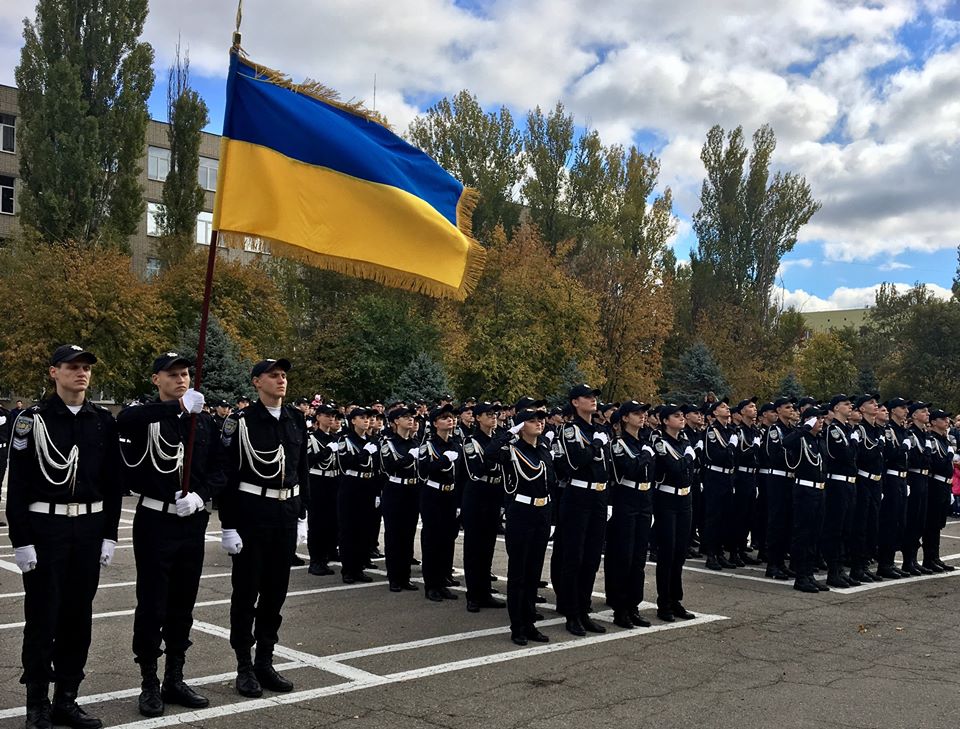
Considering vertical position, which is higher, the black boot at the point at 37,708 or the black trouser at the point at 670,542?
the black trouser at the point at 670,542

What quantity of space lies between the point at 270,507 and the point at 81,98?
95.9ft

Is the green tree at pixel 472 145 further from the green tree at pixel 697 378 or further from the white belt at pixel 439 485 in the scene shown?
the white belt at pixel 439 485

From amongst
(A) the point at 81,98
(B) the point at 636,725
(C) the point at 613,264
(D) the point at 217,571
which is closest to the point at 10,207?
(A) the point at 81,98

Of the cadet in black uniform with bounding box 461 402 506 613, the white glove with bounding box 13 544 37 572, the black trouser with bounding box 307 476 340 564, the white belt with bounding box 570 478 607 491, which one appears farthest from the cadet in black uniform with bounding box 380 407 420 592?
the white glove with bounding box 13 544 37 572

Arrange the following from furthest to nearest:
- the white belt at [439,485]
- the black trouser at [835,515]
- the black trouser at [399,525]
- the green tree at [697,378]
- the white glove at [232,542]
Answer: the green tree at [697,378]
the black trouser at [835,515]
the white belt at [439,485]
the black trouser at [399,525]
the white glove at [232,542]

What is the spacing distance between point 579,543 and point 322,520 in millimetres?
4088

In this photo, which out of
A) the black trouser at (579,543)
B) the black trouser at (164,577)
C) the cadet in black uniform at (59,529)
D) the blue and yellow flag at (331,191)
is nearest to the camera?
the cadet in black uniform at (59,529)

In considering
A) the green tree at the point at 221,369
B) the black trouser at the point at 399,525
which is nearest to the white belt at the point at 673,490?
the black trouser at the point at 399,525

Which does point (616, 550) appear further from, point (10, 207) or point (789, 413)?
point (10, 207)

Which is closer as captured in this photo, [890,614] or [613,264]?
[890,614]

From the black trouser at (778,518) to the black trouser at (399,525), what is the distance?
4252 mm

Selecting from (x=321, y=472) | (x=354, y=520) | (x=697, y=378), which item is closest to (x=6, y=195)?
(x=697, y=378)

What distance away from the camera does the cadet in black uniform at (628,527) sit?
8.70m

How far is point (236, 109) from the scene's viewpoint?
6.59 metres
